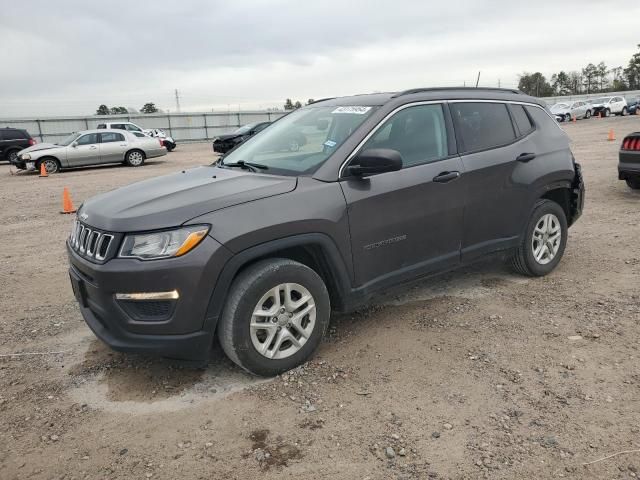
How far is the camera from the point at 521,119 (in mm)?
4773

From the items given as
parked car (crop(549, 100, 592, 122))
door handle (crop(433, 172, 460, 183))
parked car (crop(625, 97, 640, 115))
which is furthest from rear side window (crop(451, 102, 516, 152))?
parked car (crop(625, 97, 640, 115))

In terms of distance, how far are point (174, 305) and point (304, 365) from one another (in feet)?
3.30

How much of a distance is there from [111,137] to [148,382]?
676 inches

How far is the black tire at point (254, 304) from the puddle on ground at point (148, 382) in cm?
20

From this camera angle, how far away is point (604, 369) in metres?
3.30

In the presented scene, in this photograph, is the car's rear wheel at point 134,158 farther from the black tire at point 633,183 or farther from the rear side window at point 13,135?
the black tire at point 633,183

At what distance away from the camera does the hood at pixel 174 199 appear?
118 inches

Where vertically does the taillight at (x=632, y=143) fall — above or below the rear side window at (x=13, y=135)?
below

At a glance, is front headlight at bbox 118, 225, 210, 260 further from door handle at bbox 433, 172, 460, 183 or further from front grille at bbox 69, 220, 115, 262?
door handle at bbox 433, 172, 460, 183

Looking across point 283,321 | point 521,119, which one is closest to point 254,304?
point 283,321

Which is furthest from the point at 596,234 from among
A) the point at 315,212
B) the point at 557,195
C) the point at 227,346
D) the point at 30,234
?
the point at 30,234

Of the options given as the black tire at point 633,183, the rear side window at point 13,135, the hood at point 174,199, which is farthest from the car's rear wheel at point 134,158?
the hood at point 174,199

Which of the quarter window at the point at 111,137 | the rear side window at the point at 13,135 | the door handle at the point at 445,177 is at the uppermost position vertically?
the rear side window at the point at 13,135

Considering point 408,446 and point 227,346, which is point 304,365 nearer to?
point 227,346
